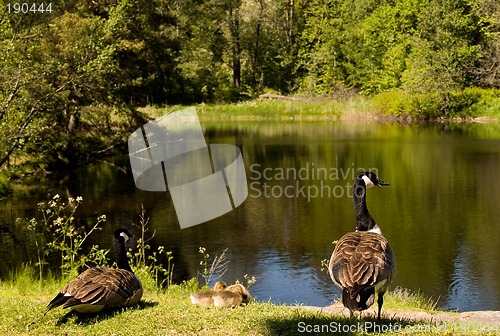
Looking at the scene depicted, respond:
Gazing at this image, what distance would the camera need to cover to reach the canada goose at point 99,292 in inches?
249

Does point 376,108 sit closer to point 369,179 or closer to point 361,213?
point 369,179

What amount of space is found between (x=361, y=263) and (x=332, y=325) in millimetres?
722

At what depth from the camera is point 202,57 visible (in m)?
65.7

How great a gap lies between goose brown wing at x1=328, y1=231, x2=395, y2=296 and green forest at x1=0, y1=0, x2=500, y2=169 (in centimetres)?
1208

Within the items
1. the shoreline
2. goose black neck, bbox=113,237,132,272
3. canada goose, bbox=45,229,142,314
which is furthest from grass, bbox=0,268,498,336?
the shoreline

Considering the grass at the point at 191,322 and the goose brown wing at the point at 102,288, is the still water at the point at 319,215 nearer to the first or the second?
the grass at the point at 191,322

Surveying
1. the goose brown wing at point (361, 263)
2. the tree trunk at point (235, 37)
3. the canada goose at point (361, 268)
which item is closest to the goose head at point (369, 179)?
the canada goose at point (361, 268)

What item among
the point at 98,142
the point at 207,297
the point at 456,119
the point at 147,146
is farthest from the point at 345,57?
the point at 207,297

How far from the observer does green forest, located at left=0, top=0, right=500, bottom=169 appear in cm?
1888

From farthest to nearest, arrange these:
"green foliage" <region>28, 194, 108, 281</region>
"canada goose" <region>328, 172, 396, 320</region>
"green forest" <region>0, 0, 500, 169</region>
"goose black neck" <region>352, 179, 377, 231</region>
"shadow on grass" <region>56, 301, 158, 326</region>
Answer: "green forest" <region>0, 0, 500, 169</region> < "green foliage" <region>28, 194, 108, 281</region> < "goose black neck" <region>352, 179, 377, 231</region> < "shadow on grass" <region>56, 301, 158, 326</region> < "canada goose" <region>328, 172, 396, 320</region>

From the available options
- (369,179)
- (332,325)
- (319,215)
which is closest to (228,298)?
(332,325)

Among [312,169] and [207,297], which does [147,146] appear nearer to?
[312,169]

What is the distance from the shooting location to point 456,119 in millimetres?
51875

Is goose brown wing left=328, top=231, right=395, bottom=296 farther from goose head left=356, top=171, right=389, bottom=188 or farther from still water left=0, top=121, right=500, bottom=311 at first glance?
still water left=0, top=121, right=500, bottom=311
